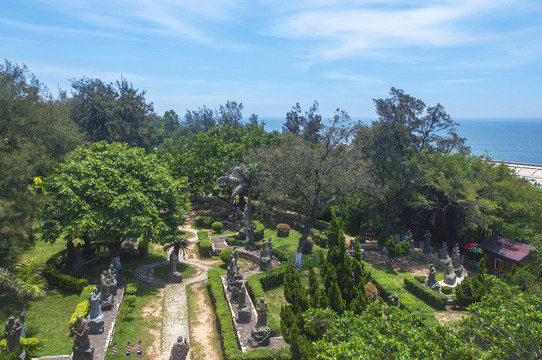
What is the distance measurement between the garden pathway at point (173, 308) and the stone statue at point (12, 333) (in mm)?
5996

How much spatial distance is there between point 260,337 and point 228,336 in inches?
64.5

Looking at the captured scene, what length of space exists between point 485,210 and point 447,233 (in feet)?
15.3

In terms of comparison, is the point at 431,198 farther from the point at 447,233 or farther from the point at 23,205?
the point at 23,205

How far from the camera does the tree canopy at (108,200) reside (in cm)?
2139

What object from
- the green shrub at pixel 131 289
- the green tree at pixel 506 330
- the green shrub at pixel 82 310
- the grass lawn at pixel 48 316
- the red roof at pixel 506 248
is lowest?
the grass lawn at pixel 48 316

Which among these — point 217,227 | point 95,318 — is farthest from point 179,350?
point 217,227

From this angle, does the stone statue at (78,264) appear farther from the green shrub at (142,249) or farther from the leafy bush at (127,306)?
the green shrub at (142,249)

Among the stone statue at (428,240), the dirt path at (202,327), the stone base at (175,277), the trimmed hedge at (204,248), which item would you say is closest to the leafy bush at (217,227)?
the trimmed hedge at (204,248)

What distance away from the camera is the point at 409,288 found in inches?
978

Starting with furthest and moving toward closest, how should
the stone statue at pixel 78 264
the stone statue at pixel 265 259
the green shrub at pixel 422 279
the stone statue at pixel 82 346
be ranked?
the green shrub at pixel 422 279
the stone statue at pixel 265 259
the stone statue at pixel 78 264
the stone statue at pixel 82 346

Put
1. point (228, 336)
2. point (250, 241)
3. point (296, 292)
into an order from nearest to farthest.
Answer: point (296, 292) → point (228, 336) → point (250, 241)

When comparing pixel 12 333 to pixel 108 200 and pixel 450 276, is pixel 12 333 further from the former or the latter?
pixel 450 276

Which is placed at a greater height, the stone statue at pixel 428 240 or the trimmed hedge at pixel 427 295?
the stone statue at pixel 428 240

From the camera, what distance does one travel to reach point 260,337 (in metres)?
16.7
